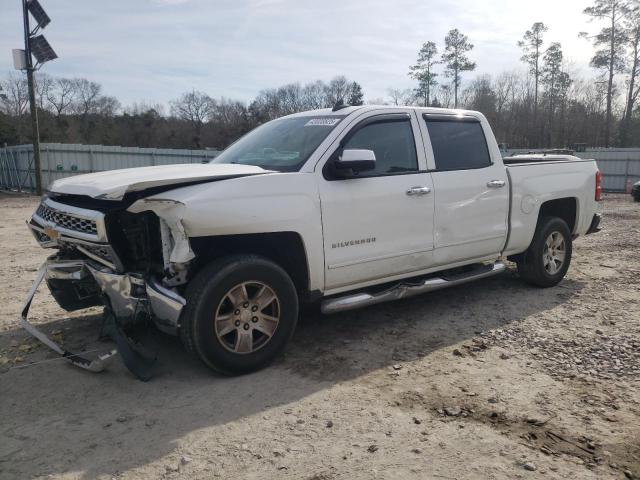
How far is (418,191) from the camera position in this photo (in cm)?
459

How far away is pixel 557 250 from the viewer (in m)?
6.21

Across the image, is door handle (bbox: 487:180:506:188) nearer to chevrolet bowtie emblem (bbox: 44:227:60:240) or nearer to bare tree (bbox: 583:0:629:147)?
chevrolet bowtie emblem (bbox: 44:227:60:240)

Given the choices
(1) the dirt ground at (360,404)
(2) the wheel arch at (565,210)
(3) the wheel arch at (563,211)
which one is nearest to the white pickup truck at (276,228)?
(1) the dirt ground at (360,404)

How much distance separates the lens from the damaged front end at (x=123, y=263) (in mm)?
3473

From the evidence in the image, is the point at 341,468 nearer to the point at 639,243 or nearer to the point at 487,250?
the point at 487,250

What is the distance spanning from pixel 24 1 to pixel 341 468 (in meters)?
23.6

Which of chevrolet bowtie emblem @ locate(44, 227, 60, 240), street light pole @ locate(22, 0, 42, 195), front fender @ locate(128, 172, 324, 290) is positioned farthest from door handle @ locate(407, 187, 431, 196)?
street light pole @ locate(22, 0, 42, 195)

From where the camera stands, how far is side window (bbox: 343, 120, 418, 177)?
441 cm

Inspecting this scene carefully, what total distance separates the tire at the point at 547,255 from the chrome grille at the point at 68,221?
15.7ft

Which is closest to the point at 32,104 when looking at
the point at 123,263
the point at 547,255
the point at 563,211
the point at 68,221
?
the point at 68,221

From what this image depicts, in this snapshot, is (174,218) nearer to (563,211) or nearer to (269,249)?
(269,249)

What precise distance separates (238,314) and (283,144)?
1.66 m

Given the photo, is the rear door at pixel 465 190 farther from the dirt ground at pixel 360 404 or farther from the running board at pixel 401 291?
the dirt ground at pixel 360 404

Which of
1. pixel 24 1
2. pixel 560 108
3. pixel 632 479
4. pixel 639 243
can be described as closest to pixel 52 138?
pixel 24 1
